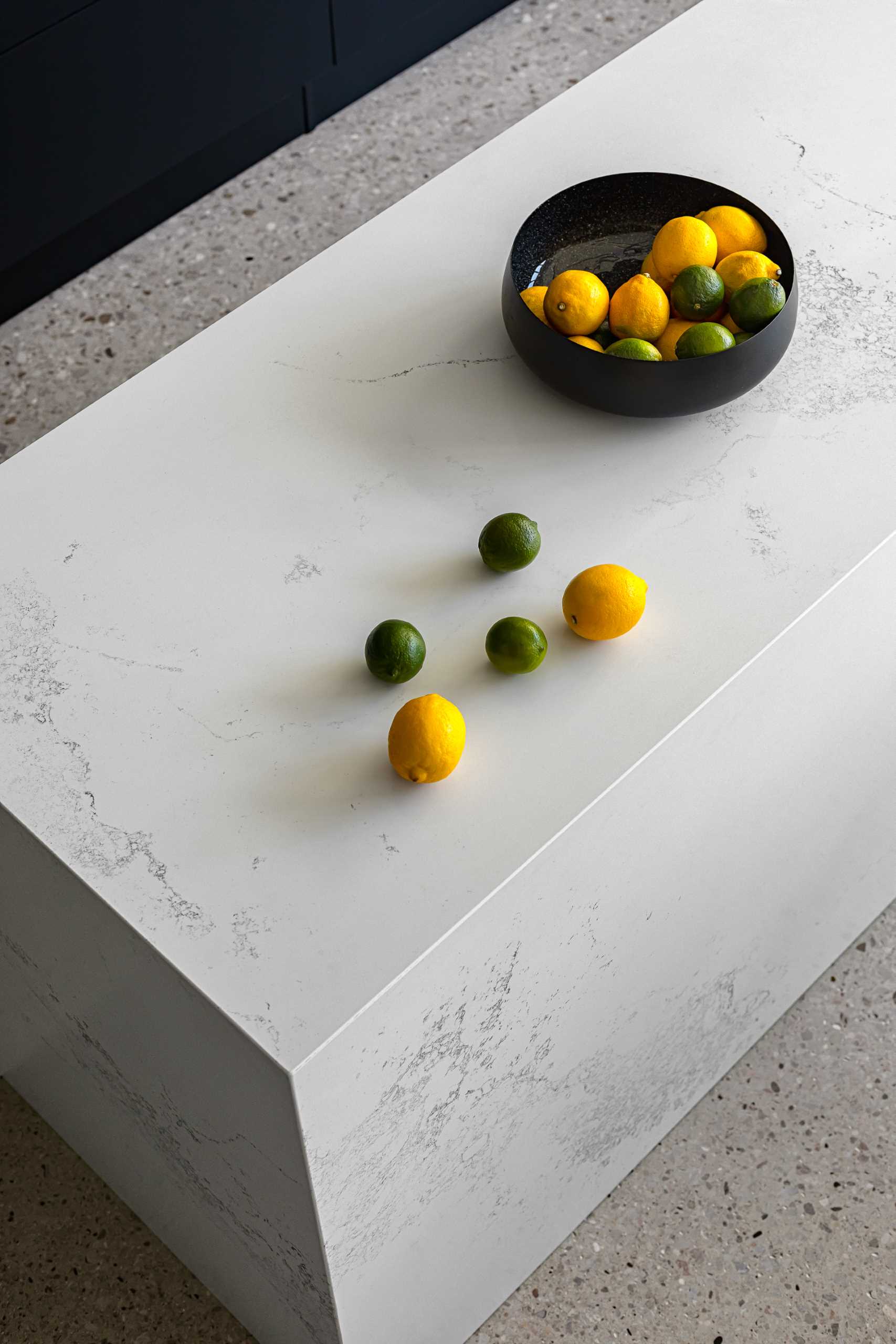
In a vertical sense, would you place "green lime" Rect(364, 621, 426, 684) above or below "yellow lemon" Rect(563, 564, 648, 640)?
above

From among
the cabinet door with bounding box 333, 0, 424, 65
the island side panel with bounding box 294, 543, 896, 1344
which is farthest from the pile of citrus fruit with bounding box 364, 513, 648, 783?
the cabinet door with bounding box 333, 0, 424, 65

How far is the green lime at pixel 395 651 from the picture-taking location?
1067mm

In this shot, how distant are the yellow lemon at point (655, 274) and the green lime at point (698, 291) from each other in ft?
0.10

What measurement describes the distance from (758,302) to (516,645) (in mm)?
426

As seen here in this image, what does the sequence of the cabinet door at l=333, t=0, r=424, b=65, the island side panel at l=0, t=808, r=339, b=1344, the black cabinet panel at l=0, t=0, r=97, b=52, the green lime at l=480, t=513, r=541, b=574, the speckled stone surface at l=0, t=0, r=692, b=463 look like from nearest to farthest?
1. the island side panel at l=0, t=808, r=339, b=1344
2. the green lime at l=480, t=513, r=541, b=574
3. the black cabinet panel at l=0, t=0, r=97, b=52
4. the speckled stone surface at l=0, t=0, r=692, b=463
5. the cabinet door at l=333, t=0, r=424, b=65

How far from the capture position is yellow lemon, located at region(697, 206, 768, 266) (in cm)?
132

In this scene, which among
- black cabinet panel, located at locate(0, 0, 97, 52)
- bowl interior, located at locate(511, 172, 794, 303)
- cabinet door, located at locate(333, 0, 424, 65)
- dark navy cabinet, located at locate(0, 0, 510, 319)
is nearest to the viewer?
bowl interior, located at locate(511, 172, 794, 303)

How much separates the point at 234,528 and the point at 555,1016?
0.52m

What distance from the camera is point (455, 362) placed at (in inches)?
53.2

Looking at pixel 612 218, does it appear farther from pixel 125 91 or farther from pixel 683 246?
pixel 125 91

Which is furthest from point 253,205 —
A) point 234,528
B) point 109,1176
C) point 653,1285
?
point 653,1285

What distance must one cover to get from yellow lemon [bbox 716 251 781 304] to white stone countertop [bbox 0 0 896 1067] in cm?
10

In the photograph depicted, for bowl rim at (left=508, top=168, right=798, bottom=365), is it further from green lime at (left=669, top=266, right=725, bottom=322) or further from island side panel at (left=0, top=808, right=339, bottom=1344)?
island side panel at (left=0, top=808, right=339, bottom=1344)

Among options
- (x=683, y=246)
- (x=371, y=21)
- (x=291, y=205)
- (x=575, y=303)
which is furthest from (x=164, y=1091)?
(x=371, y=21)
